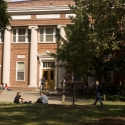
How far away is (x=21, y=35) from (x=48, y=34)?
3687 millimetres

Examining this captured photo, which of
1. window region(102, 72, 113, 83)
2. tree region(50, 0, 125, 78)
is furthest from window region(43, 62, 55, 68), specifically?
tree region(50, 0, 125, 78)

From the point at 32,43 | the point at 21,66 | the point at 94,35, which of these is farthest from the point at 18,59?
the point at 94,35

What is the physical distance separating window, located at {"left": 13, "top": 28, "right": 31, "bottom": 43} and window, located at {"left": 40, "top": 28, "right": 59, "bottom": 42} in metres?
1.73

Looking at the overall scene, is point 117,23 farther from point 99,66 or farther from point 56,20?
point 56,20

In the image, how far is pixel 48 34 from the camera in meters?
44.2

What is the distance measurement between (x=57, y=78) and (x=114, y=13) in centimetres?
2752

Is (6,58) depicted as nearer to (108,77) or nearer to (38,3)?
(38,3)

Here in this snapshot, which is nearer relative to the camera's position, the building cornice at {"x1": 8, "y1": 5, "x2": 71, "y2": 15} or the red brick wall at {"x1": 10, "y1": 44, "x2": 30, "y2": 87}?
the building cornice at {"x1": 8, "y1": 5, "x2": 71, "y2": 15}

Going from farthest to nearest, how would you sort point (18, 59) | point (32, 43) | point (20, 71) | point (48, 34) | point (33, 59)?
1. point (18, 59)
2. point (20, 71)
3. point (48, 34)
4. point (32, 43)
5. point (33, 59)

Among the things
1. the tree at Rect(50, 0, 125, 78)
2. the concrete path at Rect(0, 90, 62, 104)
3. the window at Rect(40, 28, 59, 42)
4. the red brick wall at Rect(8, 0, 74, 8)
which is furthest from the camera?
the window at Rect(40, 28, 59, 42)

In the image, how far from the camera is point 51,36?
145 ft

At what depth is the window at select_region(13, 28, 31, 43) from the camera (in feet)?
148

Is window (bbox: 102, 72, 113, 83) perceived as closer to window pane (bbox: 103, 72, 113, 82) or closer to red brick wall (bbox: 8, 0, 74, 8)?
window pane (bbox: 103, 72, 113, 82)

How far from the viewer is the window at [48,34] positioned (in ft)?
144
